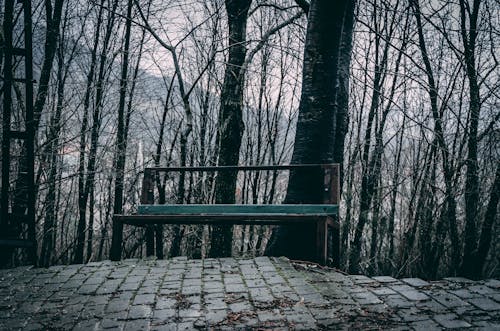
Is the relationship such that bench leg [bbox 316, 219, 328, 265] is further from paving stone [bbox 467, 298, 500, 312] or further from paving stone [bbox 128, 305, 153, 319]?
paving stone [bbox 128, 305, 153, 319]

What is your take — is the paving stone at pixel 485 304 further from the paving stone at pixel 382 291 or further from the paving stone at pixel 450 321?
the paving stone at pixel 382 291

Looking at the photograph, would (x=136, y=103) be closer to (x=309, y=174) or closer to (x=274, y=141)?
(x=274, y=141)

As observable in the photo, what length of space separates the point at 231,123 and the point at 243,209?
10.8 ft

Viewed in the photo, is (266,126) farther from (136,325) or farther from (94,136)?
(136,325)

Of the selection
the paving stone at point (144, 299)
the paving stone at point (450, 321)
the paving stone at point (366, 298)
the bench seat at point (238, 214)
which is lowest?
the paving stone at point (144, 299)

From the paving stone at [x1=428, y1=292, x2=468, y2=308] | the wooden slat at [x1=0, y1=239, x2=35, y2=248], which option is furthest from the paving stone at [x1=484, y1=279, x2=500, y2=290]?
the wooden slat at [x1=0, y1=239, x2=35, y2=248]

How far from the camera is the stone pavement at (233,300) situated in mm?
2672

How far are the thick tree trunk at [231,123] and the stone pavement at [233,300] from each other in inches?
107

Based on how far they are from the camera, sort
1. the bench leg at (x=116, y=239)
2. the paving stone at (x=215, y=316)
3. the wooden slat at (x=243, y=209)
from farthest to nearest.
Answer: the bench leg at (x=116, y=239)
the wooden slat at (x=243, y=209)
the paving stone at (x=215, y=316)

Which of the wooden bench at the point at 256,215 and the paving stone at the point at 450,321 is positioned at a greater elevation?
the wooden bench at the point at 256,215

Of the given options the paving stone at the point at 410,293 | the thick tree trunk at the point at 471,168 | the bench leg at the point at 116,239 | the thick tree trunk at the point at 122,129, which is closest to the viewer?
the paving stone at the point at 410,293

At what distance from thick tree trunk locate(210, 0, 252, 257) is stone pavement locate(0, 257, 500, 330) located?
2.72 metres

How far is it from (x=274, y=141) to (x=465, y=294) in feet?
39.9

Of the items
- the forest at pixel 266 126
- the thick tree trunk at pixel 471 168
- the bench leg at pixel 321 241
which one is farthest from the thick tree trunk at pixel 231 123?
the thick tree trunk at pixel 471 168
